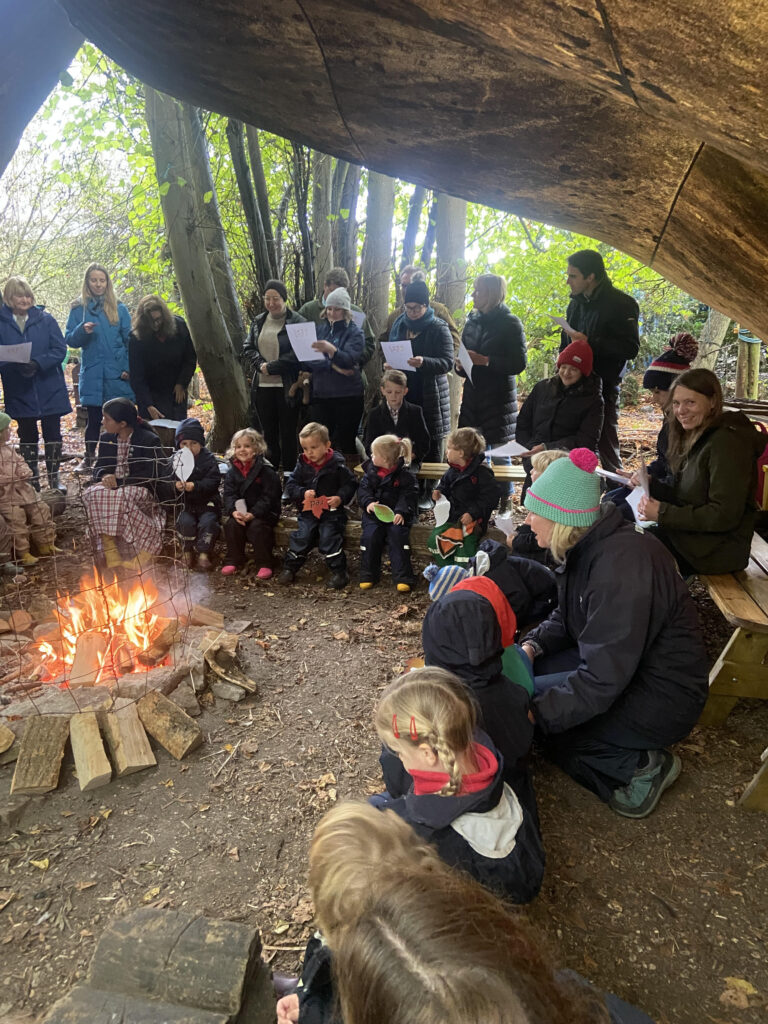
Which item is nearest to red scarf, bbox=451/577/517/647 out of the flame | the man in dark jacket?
the flame

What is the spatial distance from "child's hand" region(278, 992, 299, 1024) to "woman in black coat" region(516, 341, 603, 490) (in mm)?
4080

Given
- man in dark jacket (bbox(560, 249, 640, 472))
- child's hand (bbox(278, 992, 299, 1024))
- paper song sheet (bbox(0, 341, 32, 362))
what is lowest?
child's hand (bbox(278, 992, 299, 1024))

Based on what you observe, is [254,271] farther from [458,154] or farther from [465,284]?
[458,154]

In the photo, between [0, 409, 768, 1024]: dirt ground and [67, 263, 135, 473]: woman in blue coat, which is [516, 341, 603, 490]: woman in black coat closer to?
[0, 409, 768, 1024]: dirt ground

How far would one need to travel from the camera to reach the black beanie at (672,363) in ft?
15.6

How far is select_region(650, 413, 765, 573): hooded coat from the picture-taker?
3.51 meters

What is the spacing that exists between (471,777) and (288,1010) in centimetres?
77

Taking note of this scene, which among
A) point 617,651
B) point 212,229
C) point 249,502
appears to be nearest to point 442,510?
point 249,502

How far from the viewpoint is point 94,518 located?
523 centimetres

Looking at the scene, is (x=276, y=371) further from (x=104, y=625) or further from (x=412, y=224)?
(x=412, y=224)

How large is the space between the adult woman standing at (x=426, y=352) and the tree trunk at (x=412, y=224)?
152 inches

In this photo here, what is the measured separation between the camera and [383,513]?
16.6 feet

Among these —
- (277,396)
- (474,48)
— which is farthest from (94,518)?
(474,48)

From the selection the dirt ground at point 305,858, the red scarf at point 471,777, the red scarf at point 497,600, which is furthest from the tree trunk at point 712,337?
the red scarf at point 471,777
